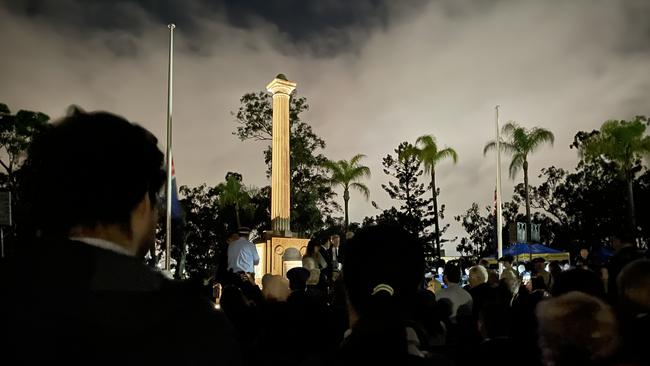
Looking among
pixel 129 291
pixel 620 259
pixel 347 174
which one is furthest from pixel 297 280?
pixel 347 174

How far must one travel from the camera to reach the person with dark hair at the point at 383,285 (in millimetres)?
1902

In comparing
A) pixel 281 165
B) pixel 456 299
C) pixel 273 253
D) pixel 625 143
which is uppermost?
pixel 625 143

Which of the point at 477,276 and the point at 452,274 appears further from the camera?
the point at 477,276

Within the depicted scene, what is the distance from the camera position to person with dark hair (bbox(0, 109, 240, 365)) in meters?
1.24

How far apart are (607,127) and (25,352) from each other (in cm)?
4238

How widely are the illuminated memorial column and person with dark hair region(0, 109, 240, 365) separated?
78.0 feet

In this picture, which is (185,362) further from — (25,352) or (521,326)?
(521,326)

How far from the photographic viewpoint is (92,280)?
128cm

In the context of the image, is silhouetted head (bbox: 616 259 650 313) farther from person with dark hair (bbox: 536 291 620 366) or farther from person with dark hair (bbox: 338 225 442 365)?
person with dark hair (bbox: 338 225 442 365)

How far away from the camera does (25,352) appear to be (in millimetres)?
1241

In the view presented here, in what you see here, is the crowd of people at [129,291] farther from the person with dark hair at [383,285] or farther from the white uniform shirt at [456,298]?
the white uniform shirt at [456,298]

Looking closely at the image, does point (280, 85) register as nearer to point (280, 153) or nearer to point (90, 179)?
point (280, 153)

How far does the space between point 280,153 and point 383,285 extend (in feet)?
77.9

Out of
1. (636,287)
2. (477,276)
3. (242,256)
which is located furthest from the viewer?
(242,256)
